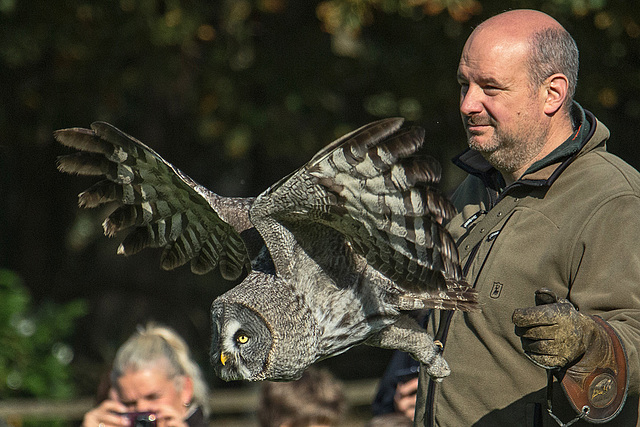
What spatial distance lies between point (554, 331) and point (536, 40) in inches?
39.6

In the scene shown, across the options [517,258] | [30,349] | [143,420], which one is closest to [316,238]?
[517,258]

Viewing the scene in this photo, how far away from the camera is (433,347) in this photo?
2.94m

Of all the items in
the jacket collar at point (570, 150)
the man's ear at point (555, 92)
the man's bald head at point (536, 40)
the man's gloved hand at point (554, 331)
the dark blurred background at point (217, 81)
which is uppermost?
the dark blurred background at point (217, 81)

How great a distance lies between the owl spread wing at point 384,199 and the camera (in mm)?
2547

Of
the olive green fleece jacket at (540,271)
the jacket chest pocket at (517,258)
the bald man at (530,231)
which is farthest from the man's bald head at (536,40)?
the jacket chest pocket at (517,258)

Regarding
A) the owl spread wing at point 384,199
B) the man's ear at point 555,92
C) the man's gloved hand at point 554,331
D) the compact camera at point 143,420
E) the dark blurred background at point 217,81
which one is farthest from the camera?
the dark blurred background at point 217,81

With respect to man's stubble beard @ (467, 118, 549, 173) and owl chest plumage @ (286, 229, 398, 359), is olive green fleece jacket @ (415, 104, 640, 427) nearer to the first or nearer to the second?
man's stubble beard @ (467, 118, 549, 173)

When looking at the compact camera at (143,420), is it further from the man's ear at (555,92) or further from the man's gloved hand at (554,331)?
the man's ear at (555,92)

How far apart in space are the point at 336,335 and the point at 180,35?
19.9 ft

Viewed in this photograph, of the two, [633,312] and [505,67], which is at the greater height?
[505,67]

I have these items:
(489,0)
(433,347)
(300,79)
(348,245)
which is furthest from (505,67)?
(300,79)

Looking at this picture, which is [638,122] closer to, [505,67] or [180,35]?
[180,35]

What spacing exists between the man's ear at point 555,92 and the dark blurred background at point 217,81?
4437 millimetres

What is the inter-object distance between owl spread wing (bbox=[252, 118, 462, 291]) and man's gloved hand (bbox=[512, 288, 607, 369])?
395 millimetres
